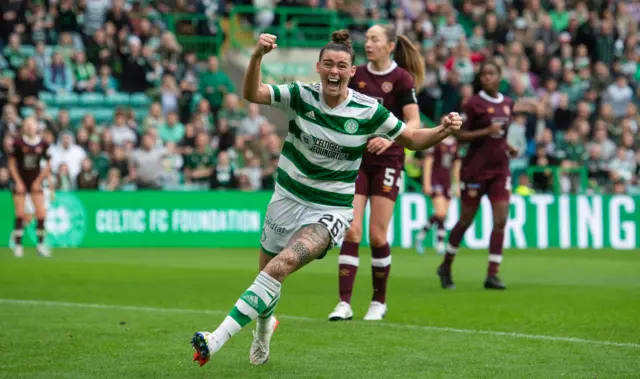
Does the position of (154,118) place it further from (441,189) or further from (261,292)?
(261,292)

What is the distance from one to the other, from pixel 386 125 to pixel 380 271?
3008 millimetres

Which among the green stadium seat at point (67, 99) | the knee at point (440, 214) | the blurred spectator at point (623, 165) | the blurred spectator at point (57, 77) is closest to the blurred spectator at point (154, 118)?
the green stadium seat at point (67, 99)

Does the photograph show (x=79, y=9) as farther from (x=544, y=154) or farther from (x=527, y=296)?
(x=527, y=296)

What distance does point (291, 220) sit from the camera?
8547mm

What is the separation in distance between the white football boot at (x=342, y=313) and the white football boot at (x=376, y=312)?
181mm

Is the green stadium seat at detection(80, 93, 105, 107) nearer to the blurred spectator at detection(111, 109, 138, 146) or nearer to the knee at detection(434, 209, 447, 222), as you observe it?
the blurred spectator at detection(111, 109, 138, 146)

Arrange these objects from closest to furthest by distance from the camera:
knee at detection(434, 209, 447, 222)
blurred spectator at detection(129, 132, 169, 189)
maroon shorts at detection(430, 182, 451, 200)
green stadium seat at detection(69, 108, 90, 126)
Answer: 1. knee at detection(434, 209, 447, 222)
2. maroon shorts at detection(430, 182, 451, 200)
3. blurred spectator at detection(129, 132, 169, 189)
4. green stadium seat at detection(69, 108, 90, 126)

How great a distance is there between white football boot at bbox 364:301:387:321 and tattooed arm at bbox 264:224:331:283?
302cm

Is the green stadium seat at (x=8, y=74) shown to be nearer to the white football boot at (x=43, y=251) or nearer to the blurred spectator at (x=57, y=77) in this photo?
the blurred spectator at (x=57, y=77)

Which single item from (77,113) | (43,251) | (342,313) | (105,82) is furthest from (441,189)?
(342,313)

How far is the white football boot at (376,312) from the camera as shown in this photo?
11.3 metres

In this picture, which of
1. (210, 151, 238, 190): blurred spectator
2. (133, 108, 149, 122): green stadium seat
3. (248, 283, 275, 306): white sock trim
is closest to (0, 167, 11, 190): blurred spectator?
(133, 108, 149, 122): green stadium seat

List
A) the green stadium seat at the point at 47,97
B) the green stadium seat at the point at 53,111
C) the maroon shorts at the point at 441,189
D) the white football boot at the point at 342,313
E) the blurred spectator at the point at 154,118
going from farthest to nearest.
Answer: the green stadium seat at the point at 47,97 → the green stadium seat at the point at 53,111 → the blurred spectator at the point at 154,118 → the maroon shorts at the point at 441,189 → the white football boot at the point at 342,313

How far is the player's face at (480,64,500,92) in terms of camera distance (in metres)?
14.6
